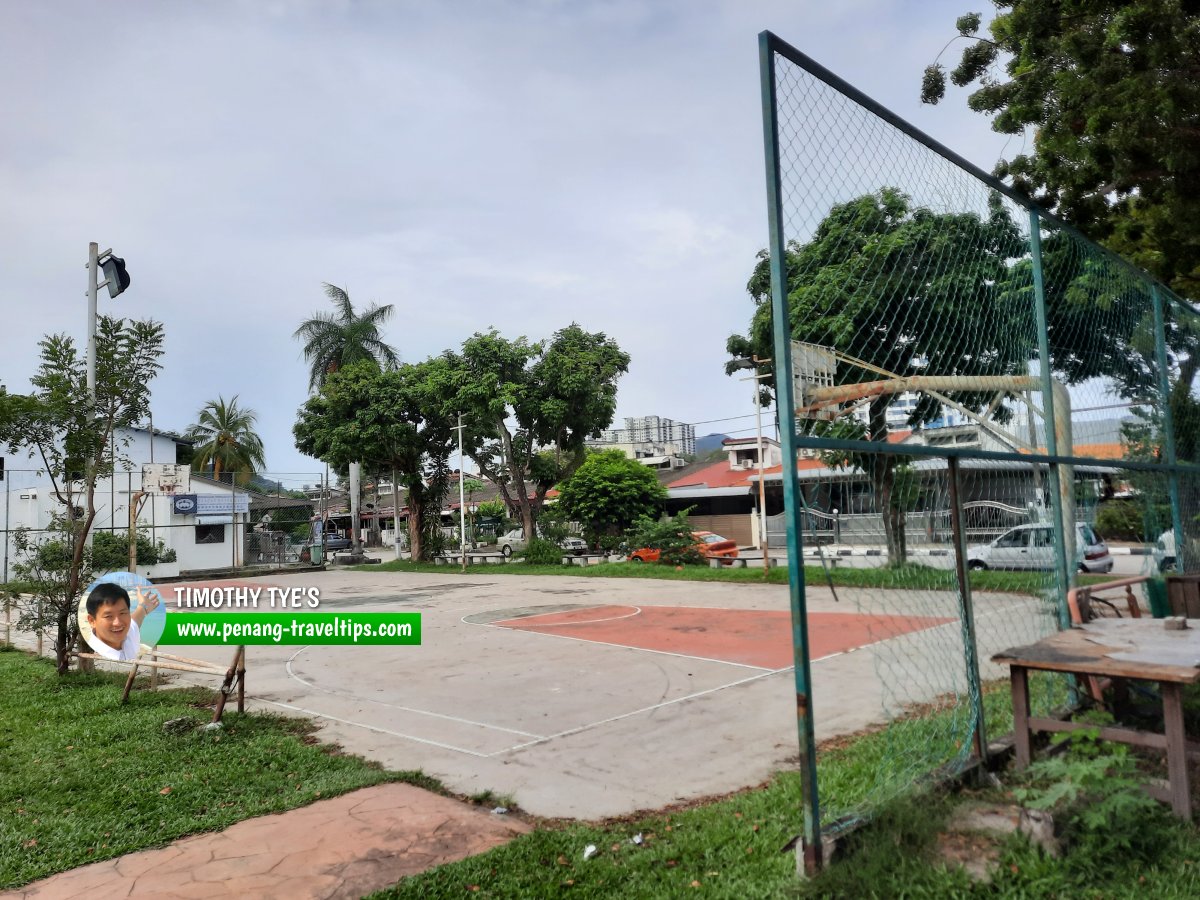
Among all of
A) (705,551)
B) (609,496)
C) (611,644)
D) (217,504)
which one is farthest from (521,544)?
(611,644)

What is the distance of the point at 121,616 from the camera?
8266 millimetres

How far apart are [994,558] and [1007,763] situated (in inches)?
46.6

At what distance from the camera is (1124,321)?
20.4 ft

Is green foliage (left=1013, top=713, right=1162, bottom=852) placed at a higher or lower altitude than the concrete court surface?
higher

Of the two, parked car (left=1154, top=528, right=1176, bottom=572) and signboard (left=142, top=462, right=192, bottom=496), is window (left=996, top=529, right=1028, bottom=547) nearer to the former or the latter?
parked car (left=1154, top=528, right=1176, bottom=572)

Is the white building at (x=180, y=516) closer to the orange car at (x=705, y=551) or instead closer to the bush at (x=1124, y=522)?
the orange car at (x=705, y=551)

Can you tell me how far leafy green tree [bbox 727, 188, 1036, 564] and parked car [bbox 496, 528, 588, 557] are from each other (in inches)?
944

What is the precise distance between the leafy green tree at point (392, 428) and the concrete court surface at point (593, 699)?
1867 cm

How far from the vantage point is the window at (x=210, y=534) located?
101ft

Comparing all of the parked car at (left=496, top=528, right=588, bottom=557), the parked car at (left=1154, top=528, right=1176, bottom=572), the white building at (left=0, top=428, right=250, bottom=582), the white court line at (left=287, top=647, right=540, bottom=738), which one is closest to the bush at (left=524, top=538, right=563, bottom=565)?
the parked car at (left=496, top=528, right=588, bottom=557)

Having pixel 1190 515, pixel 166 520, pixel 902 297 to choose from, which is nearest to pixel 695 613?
pixel 1190 515

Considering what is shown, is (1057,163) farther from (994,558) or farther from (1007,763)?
(1007,763)

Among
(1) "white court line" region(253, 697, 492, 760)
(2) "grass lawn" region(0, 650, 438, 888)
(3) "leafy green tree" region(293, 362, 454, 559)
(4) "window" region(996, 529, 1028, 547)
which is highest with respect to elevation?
(3) "leafy green tree" region(293, 362, 454, 559)

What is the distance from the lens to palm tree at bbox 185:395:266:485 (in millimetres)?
40406
